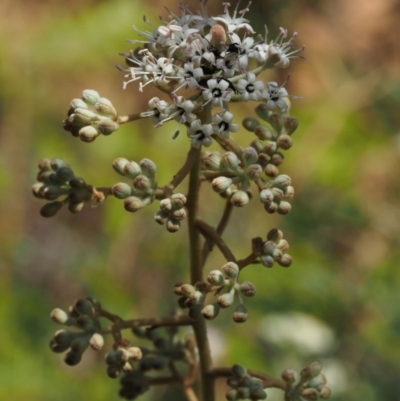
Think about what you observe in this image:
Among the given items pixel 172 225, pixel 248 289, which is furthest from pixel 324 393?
pixel 172 225

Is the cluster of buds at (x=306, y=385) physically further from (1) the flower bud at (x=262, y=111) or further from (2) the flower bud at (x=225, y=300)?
(1) the flower bud at (x=262, y=111)

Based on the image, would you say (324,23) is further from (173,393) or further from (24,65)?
(173,393)

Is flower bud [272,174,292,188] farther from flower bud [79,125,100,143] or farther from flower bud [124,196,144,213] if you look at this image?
flower bud [79,125,100,143]

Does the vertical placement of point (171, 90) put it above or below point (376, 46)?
below

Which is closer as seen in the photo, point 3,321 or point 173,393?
point 3,321

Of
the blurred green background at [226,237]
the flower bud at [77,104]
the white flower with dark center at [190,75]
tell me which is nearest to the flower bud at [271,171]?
the white flower with dark center at [190,75]

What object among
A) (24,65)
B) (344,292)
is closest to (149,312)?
(344,292)
